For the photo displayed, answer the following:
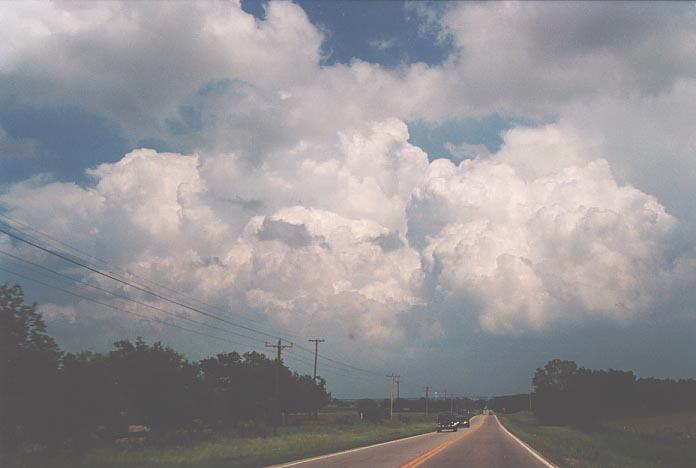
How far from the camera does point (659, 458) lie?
35156 millimetres

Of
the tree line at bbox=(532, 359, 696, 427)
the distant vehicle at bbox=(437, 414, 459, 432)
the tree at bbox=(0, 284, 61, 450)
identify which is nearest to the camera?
the tree at bbox=(0, 284, 61, 450)

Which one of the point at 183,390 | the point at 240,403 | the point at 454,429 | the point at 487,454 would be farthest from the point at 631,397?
the point at 487,454

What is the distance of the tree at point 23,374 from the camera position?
33594 millimetres

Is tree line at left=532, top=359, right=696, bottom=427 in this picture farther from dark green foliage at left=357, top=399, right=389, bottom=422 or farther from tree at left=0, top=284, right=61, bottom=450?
tree at left=0, top=284, right=61, bottom=450

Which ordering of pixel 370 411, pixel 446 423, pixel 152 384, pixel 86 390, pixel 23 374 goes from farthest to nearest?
pixel 370 411 → pixel 446 423 → pixel 152 384 → pixel 86 390 → pixel 23 374

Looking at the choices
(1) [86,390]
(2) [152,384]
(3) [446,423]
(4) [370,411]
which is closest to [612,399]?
(4) [370,411]

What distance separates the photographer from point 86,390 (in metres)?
41.0

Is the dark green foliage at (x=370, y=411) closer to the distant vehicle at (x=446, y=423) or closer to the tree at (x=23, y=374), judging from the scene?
the distant vehicle at (x=446, y=423)

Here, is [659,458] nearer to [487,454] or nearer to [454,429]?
[487,454]

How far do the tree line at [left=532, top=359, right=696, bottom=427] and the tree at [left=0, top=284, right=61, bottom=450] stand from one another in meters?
81.9

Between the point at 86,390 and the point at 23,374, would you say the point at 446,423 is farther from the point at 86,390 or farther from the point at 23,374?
the point at 23,374

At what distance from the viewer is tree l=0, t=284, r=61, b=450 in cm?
3359

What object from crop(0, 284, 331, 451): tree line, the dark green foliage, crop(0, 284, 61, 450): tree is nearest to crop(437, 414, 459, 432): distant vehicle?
crop(0, 284, 331, 451): tree line

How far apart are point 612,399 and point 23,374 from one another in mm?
108891
